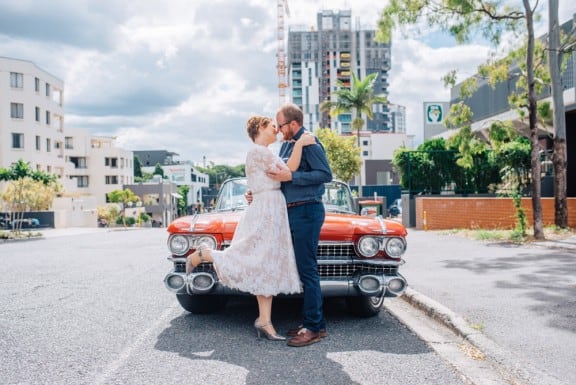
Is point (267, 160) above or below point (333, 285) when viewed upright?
above

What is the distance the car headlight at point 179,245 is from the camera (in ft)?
17.9

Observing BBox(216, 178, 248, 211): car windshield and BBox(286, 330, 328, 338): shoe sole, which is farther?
BBox(216, 178, 248, 211): car windshield

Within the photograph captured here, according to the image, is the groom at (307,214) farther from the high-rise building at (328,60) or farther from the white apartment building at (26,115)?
the high-rise building at (328,60)

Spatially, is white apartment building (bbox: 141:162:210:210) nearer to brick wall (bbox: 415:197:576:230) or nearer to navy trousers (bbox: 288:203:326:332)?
brick wall (bbox: 415:197:576:230)

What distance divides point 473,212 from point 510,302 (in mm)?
14381

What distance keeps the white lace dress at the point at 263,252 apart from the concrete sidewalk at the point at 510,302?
169cm

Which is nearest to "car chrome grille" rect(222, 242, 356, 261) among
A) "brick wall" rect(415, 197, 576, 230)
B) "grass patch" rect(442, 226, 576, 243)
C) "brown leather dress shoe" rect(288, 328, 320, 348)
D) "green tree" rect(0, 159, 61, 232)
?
"brown leather dress shoe" rect(288, 328, 320, 348)

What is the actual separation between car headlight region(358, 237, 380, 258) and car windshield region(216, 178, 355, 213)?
1180 millimetres

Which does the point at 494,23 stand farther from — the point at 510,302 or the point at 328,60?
the point at 328,60

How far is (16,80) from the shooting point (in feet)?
170

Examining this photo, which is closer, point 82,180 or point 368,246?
point 368,246

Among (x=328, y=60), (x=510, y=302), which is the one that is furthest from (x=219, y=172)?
(x=510, y=302)

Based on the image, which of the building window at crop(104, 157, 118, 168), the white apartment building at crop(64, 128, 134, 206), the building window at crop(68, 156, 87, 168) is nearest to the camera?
the white apartment building at crop(64, 128, 134, 206)

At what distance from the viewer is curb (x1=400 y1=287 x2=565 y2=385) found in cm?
388
